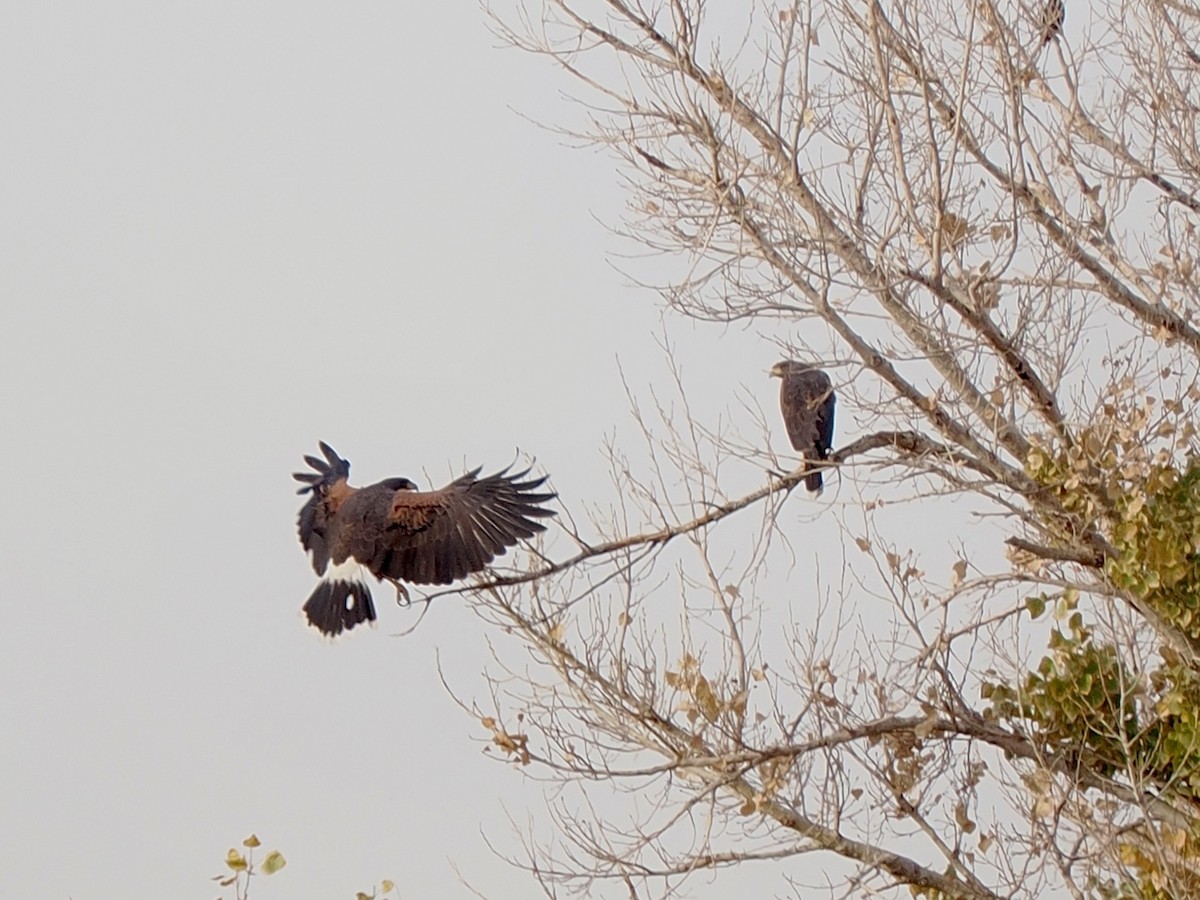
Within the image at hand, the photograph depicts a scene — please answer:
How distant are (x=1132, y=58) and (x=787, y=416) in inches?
121

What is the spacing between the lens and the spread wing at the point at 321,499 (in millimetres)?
7020

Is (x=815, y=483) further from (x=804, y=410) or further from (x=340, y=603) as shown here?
(x=340, y=603)

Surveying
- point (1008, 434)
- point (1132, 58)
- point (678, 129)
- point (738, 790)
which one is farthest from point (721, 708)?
point (1132, 58)

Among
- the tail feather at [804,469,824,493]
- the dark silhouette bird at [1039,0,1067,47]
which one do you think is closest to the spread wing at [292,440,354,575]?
the tail feather at [804,469,824,493]

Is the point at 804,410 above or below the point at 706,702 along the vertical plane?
above

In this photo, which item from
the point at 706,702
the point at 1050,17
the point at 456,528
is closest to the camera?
the point at 456,528

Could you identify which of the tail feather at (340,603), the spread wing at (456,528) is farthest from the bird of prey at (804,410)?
the tail feather at (340,603)

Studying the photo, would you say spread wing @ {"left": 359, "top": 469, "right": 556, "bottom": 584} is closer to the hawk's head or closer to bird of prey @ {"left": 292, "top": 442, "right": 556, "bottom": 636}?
bird of prey @ {"left": 292, "top": 442, "right": 556, "bottom": 636}

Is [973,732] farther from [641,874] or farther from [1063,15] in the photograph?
[1063,15]

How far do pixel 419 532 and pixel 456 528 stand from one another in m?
0.18

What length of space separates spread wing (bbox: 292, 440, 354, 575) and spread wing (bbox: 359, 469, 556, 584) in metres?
0.55

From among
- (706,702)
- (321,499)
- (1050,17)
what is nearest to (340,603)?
(321,499)

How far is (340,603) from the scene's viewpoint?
22.4 feet

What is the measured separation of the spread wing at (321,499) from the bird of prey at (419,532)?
0.64 ft
